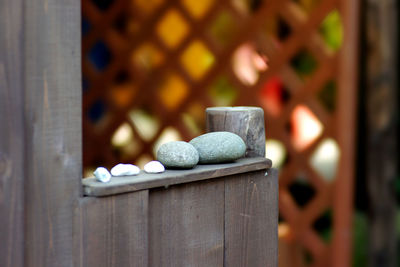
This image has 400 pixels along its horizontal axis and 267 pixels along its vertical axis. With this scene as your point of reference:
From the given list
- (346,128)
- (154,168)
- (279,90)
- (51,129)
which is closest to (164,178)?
(154,168)

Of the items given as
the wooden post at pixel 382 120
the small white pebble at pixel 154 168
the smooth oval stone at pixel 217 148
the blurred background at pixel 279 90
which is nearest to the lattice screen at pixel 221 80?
the blurred background at pixel 279 90

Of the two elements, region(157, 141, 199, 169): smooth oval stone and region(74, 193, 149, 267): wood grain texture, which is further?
region(157, 141, 199, 169): smooth oval stone

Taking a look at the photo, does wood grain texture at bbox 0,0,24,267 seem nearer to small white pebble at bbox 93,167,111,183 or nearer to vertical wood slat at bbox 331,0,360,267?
small white pebble at bbox 93,167,111,183

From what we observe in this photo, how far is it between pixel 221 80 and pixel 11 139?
68.9 inches

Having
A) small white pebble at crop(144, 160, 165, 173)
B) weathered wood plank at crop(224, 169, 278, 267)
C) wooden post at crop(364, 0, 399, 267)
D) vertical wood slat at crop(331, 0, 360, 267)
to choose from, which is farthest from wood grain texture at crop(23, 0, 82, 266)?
wooden post at crop(364, 0, 399, 267)

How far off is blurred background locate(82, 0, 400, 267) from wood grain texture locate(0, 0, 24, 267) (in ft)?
4.38

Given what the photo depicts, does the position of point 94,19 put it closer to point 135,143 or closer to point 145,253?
point 135,143

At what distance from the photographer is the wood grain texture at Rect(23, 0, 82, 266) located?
0.70 metres

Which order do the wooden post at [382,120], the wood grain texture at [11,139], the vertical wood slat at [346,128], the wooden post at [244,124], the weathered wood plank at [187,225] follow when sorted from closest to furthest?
the wood grain texture at [11,139]
the weathered wood plank at [187,225]
the wooden post at [244,124]
the vertical wood slat at [346,128]
the wooden post at [382,120]

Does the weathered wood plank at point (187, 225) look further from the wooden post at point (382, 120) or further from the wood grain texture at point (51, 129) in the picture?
the wooden post at point (382, 120)

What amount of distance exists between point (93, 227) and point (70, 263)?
5 cm

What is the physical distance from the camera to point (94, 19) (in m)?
2.75

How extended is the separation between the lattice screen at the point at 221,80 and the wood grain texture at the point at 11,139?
4.45ft

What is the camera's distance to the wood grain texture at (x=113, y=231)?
2.39 feet
